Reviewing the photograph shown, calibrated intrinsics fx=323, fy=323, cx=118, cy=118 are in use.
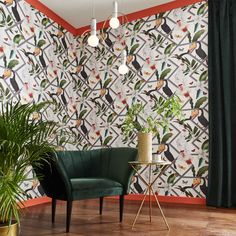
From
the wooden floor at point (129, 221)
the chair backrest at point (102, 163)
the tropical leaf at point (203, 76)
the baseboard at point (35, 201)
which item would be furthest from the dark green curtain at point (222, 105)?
the baseboard at point (35, 201)

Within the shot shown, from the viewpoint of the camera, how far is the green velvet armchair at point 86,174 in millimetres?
3021

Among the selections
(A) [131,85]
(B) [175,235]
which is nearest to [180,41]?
(A) [131,85]

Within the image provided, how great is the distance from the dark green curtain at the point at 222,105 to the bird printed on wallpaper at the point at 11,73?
2647 millimetres

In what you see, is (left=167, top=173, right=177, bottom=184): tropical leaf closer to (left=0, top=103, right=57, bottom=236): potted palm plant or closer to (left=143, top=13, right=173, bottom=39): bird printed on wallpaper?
(left=143, top=13, right=173, bottom=39): bird printed on wallpaper

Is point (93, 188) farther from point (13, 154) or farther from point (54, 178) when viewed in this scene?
point (13, 154)

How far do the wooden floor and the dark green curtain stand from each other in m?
0.29

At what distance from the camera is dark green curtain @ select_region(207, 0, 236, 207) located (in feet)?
13.9

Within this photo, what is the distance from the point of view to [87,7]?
4867mm

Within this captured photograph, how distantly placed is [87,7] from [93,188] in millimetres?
2924

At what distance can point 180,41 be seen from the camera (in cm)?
481

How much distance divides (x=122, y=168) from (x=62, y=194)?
754mm

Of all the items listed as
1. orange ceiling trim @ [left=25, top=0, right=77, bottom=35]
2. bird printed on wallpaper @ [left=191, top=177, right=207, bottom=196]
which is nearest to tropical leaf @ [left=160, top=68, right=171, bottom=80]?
bird printed on wallpaper @ [left=191, top=177, right=207, bottom=196]

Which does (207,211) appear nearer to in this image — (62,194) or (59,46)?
(62,194)

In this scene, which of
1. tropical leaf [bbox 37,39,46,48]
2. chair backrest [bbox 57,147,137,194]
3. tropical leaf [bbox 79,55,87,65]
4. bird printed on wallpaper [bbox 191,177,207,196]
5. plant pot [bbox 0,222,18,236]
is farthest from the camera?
tropical leaf [bbox 79,55,87,65]
